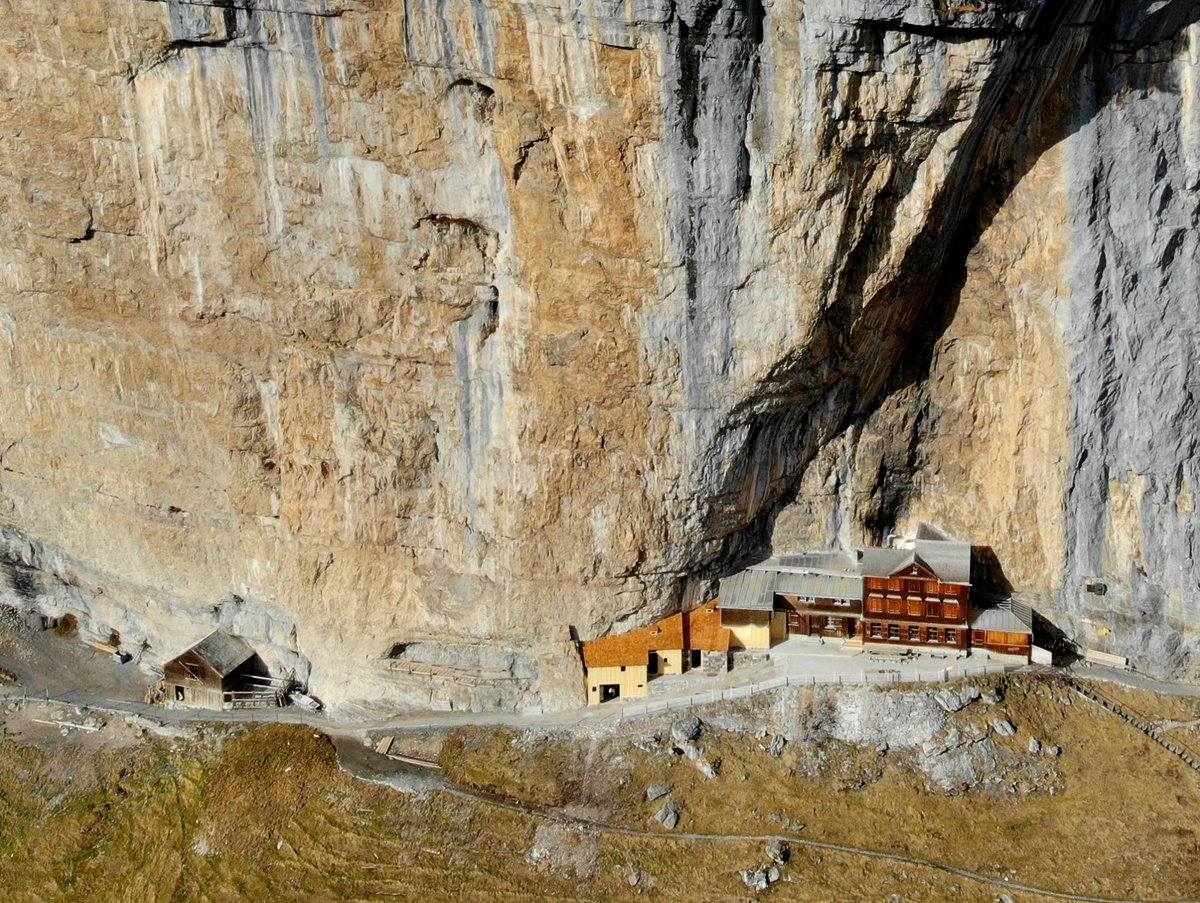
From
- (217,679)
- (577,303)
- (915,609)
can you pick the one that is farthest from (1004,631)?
(217,679)

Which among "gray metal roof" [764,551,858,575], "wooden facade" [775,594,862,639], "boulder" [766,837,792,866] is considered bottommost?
"boulder" [766,837,792,866]

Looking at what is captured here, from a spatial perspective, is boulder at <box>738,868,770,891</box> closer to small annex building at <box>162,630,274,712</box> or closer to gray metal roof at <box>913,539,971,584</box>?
gray metal roof at <box>913,539,971,584</box>

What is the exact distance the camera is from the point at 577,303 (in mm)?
28594

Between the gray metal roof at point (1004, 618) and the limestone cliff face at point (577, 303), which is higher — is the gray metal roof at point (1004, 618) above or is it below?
below

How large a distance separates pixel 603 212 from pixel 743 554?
1189cm

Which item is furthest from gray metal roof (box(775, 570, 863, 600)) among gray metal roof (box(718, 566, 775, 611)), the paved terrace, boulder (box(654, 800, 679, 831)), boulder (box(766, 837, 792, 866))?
boulder (box(766, 837, 792, 866))

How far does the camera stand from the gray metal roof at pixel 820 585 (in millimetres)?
32875

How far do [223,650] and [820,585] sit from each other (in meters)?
18.6

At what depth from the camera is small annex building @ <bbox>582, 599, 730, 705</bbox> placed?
107 feet

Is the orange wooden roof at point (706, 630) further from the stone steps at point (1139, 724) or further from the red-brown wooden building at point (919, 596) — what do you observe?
the stone steps at point (1139, 724)

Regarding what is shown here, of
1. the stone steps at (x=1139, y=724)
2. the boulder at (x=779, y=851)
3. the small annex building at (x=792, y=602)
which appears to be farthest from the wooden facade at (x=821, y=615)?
the boulder at (x=779, y=851)

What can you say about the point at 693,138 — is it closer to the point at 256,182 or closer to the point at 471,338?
the point at 471,338

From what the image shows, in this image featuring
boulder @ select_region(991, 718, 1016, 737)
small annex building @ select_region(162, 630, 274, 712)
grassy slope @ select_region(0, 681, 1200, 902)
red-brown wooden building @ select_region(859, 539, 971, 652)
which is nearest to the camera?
grassy slope @ select_region(0, 681, 1200, 902)

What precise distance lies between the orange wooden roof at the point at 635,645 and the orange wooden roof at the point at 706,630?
326mm
